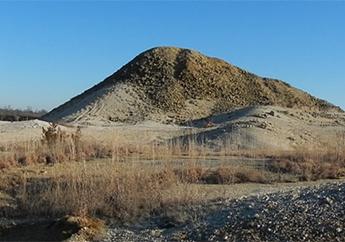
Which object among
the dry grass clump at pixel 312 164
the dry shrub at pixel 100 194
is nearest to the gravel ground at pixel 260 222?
the dry shrub at pixel 100 194

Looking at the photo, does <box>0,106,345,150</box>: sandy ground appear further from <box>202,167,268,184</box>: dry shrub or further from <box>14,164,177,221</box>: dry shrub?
<box>14,164,177,221</box>: dry shrub

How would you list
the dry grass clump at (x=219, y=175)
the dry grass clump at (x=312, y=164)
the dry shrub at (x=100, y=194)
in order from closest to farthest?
1. the dry shrub at (x=100, y=194)
2. the dry grass clump at (x=219, y=175)
3. the dry grass clump at (x=312, y=164)

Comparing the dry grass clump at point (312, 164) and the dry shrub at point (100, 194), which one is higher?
the dry grass clump at point (312, 164)

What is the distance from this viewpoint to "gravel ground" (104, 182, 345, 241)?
29.1ft

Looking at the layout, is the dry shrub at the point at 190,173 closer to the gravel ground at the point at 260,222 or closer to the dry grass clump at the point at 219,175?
the dry grass clump at the point at 219,175

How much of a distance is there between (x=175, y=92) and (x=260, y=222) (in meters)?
61.9

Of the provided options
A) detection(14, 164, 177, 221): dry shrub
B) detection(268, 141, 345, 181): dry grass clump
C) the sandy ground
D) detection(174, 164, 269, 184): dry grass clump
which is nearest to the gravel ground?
detection(14, 164, 177, 221): dry shrub

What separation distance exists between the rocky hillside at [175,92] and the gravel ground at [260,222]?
4983 cm

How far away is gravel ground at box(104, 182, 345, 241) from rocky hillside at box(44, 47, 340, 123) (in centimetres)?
4983

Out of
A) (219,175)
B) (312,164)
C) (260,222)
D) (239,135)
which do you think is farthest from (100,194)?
(239,135)

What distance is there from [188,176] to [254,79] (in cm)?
6507

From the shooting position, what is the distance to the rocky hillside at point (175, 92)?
217 ft

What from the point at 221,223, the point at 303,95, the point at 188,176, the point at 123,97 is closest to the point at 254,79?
the point at 303,95

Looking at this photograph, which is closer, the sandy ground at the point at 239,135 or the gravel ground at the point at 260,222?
the gravel ground at the point at 260,222
